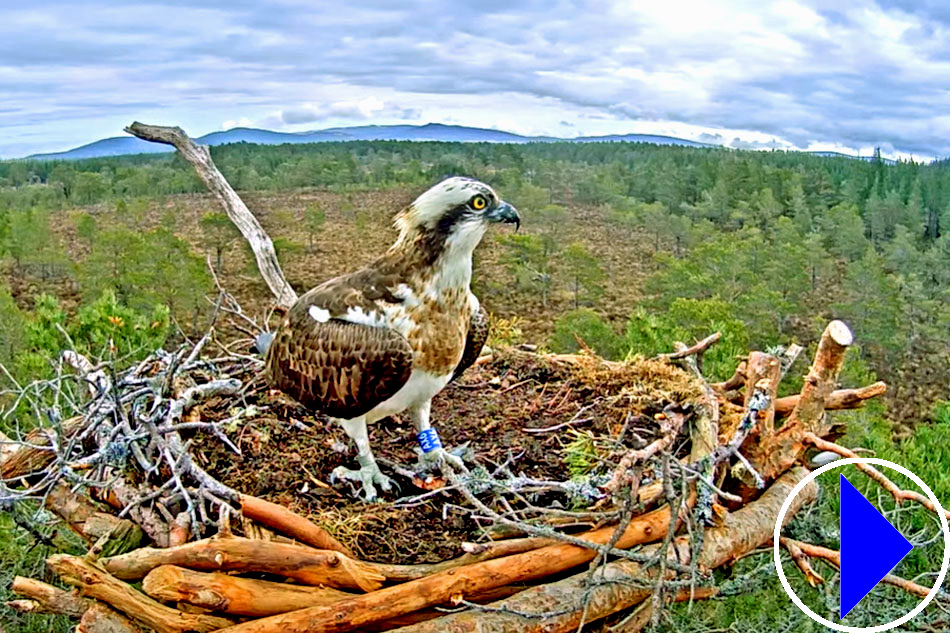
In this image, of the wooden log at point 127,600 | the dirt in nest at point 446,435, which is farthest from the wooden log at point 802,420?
the wooden log at point 127,600

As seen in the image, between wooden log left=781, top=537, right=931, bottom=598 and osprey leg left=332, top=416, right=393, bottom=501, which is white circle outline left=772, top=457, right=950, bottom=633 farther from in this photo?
osprey leg left=332, top=416, right=393, bottom=501

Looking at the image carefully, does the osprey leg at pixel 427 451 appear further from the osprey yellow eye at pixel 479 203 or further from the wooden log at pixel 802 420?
the wooden log at pixel 802 420

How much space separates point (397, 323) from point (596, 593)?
1157mm

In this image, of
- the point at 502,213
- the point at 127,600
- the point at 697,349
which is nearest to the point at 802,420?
the point at 697,349

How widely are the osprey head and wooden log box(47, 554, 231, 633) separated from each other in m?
1.44

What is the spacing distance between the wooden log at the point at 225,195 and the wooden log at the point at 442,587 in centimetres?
219

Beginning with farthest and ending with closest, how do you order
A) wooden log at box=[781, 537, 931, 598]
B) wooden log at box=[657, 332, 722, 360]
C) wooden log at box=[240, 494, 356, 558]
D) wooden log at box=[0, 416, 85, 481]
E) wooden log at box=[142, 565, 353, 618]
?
wooden log at box=[657, 332, 722, 360] < wooden log at box=[0, 416, 85, 481] < wooden log at box=[240, 494, 356, 558] < wooden log at box=[781, 537, 931, 598] < wooden log at box=[142, 565, 353, 618]

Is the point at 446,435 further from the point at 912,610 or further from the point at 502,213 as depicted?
the point at 912,610

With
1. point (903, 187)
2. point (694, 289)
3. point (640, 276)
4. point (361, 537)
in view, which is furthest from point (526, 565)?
point (903, 187)

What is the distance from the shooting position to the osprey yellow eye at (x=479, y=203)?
286 centimetres

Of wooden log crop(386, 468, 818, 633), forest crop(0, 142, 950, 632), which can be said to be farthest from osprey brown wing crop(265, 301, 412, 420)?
forest crop(0, 142, 950, 632)

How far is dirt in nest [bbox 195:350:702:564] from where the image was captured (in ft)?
9.62

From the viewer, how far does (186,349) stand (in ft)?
13.4

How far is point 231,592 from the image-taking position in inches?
94.7
